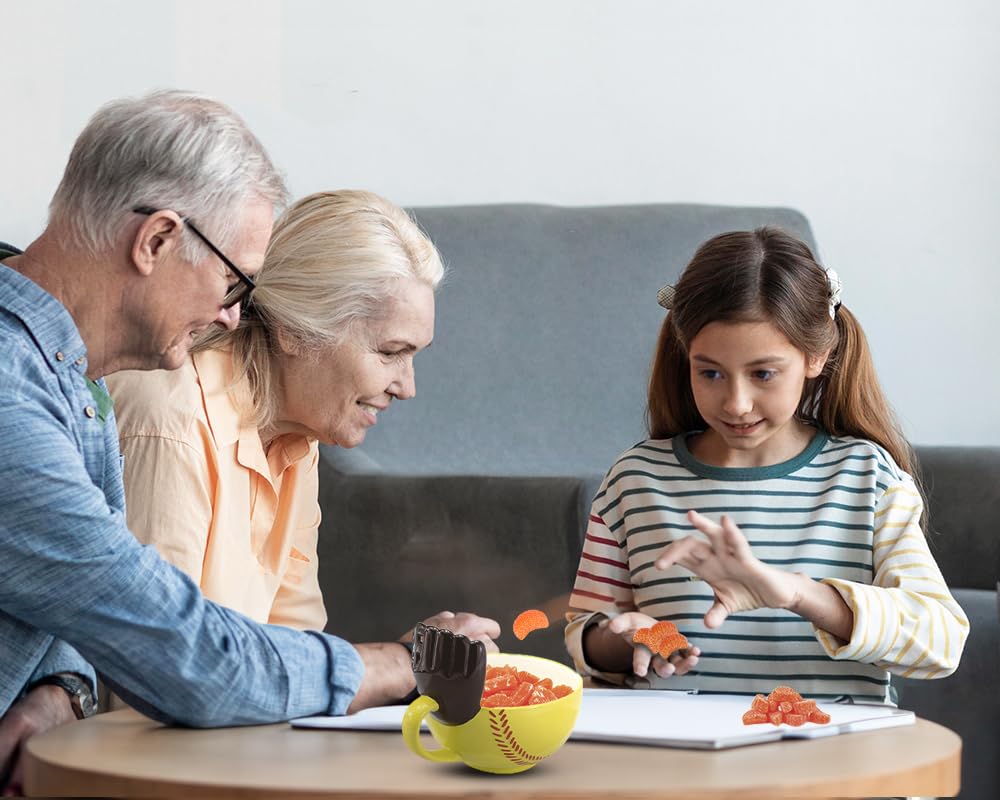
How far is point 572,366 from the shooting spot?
9.30ft

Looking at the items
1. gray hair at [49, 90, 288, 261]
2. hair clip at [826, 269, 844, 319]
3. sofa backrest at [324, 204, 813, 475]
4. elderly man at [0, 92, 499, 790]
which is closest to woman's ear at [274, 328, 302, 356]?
elderly man at [0, 92, 499, 790]

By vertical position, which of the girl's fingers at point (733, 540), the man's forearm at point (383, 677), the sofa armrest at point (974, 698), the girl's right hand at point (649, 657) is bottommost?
the sofa armrest at point (974, 698)

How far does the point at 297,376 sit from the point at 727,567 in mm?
616

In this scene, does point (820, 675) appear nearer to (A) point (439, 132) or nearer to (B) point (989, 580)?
(B) point (989, 580)

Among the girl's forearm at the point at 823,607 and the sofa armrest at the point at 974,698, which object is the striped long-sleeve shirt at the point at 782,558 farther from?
the sofa armrest at the point at 974,698

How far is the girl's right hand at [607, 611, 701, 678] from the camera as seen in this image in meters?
1.25

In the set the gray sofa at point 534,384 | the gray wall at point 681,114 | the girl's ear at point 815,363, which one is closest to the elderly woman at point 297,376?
the girl's ear at point 815,363

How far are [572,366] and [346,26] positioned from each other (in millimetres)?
919

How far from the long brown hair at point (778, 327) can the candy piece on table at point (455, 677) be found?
747 millimetres

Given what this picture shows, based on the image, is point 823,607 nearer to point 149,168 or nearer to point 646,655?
point 646,655

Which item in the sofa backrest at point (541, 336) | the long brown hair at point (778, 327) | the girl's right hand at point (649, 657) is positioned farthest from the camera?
the sofa backrest at point (541, 336)

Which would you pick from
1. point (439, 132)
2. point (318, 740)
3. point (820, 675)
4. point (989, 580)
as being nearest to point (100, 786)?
point (318, 740)

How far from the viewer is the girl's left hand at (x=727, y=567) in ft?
3.77

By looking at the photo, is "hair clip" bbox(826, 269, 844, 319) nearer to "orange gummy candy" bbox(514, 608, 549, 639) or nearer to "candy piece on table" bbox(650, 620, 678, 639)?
"candy piece on table" bbox(650, 620, 678, 639)
